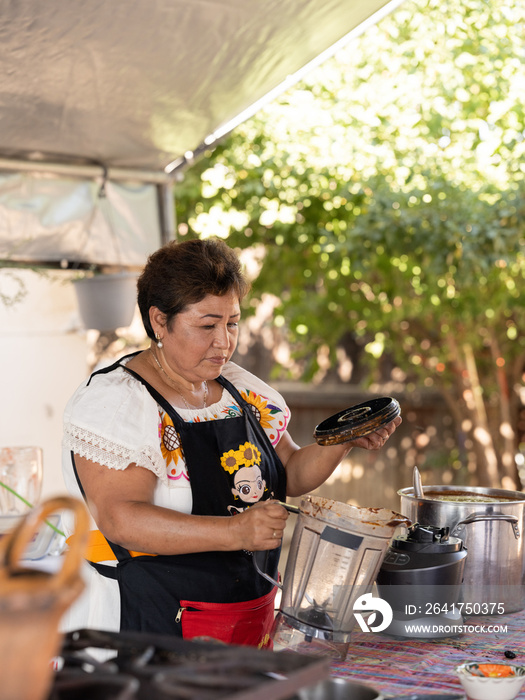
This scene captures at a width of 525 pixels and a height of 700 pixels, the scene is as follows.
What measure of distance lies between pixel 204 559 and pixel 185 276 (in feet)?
2.35

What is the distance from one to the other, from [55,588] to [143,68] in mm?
2181

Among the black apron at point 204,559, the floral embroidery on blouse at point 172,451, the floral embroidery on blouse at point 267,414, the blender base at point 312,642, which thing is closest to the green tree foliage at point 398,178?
the floral embroidery on blouse at point 267,414

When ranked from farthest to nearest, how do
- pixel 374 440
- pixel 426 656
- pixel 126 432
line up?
1. pixel 374 440
2. pixel 126 432
3. pixel 426 656

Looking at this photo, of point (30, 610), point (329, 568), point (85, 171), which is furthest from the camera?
point (85, 171)

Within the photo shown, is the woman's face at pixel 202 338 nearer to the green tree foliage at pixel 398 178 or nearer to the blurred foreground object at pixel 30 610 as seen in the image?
the blurred foreground object at pixel 30 610

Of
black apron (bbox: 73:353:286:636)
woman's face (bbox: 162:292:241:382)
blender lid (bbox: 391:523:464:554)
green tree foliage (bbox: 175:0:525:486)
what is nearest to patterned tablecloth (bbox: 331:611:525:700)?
blender lid (bbox: 391:523:464:554)

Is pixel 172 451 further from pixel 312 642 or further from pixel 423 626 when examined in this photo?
pixel 423 626

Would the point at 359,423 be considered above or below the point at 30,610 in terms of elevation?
above

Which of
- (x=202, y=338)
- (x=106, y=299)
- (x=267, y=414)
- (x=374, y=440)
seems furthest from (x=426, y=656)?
(x=106, y=299)

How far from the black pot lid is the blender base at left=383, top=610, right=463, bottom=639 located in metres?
0.43

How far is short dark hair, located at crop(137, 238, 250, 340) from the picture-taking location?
6.38ft

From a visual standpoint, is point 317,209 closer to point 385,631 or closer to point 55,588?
point 385,631

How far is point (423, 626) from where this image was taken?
1737 millimetres

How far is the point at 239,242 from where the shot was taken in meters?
5.80
